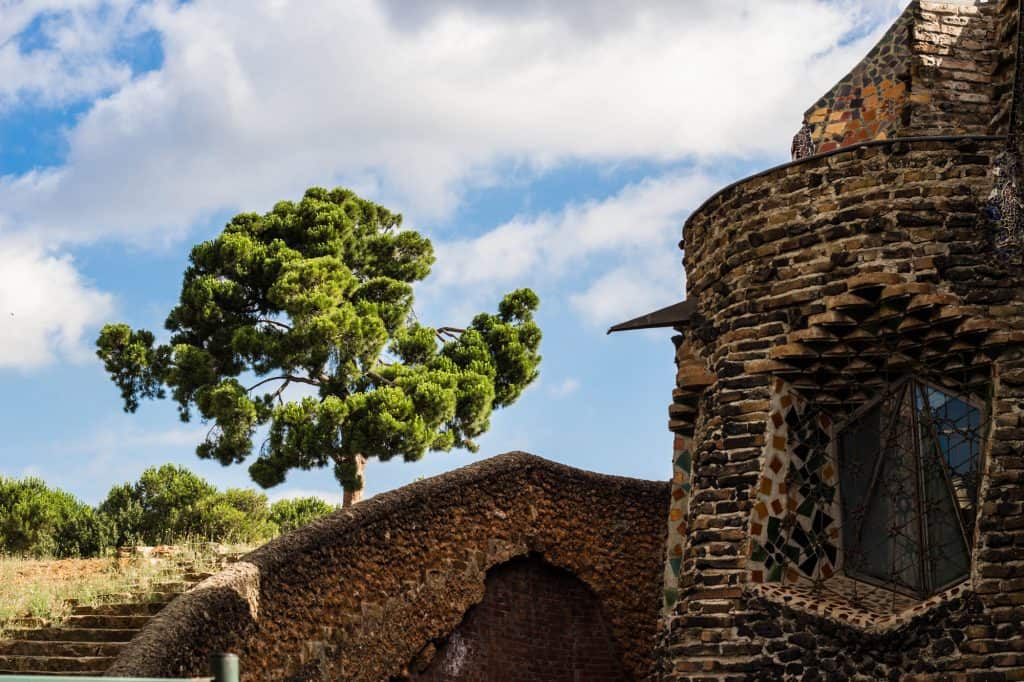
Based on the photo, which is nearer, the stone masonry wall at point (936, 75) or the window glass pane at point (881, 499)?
the window glass pane at point (881, 499)

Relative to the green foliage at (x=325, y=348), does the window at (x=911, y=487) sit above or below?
below

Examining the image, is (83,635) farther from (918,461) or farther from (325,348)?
(325,348)

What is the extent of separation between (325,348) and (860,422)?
13.1m

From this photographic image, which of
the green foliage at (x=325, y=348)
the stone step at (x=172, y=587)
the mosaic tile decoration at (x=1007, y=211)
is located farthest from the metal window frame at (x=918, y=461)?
the green foliage at (x=325, y=348)

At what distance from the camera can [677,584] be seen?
11031mm

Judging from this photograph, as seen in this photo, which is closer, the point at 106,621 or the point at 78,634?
the point at 78,634

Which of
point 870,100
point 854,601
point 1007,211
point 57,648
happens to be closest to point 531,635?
point 854,601

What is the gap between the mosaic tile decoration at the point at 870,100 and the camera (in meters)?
12.3

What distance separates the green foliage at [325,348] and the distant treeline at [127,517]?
0.71 m

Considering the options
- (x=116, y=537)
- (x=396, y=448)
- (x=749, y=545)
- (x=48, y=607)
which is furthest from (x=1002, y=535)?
(x=116, y=537)

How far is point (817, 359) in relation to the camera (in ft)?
32.8

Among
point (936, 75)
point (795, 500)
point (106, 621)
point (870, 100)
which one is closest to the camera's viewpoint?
point (795, 500)

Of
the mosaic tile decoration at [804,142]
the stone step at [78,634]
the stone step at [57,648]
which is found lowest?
the stone step at [57,648]

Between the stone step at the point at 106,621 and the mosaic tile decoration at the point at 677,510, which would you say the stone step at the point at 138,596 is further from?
the mosaic tile decoration at the point at 677,510
